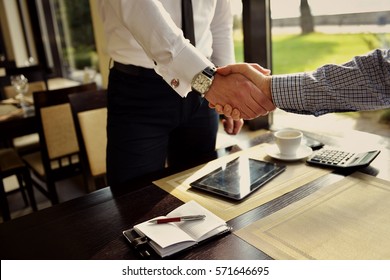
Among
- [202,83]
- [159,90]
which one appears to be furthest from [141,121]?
[202,83]

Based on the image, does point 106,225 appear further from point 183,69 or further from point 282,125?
point 282,125

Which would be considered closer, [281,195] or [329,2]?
[281,195]

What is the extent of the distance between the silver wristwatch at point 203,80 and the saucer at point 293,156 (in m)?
0.25

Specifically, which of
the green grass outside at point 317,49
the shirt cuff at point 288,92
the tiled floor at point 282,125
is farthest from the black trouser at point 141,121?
the green grass outside at point 317,49

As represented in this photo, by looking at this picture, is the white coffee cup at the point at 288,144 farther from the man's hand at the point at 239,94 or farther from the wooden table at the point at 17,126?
the wooden table at the point at 17,126

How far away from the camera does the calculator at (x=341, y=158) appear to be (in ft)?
2.99

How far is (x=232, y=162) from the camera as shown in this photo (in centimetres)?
102

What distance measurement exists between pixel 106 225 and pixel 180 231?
0.17 metres

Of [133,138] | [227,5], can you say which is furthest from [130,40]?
[227,5]

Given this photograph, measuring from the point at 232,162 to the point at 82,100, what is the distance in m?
0.95

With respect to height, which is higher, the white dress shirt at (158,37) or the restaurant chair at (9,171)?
the white dress shirt at (158,37)

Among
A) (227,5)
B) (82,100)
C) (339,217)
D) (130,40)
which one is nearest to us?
(339,217)
